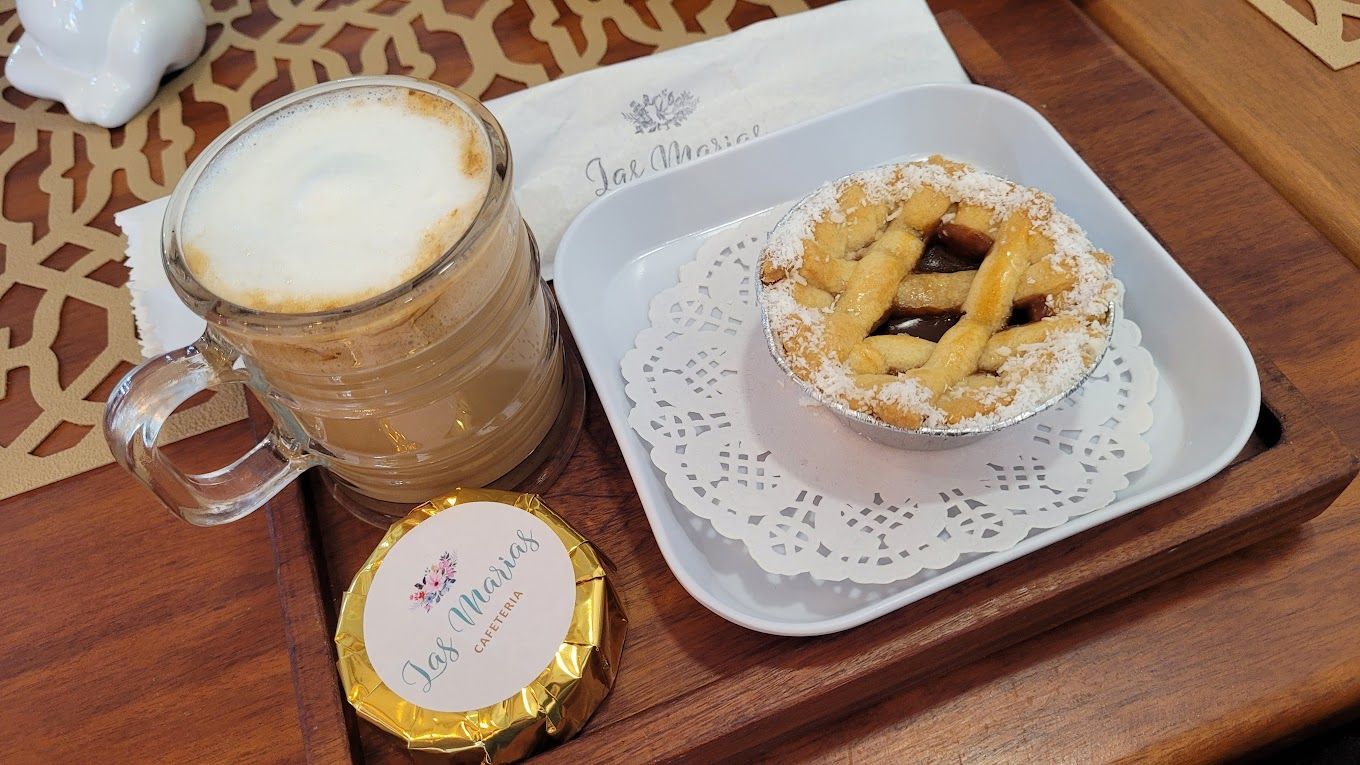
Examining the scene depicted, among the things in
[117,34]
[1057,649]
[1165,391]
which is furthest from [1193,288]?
[117,34]

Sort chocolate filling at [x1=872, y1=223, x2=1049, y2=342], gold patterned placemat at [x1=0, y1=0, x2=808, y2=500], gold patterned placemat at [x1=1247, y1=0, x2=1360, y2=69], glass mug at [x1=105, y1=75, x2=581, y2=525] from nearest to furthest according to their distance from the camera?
glass mug at [x1=105, y1=75, x2=581, y2=525] < chocolate filling at [x1=872, y1=223, x2=1049, y2=342] < gold patterned placemat at [x1=0, y1=0, x2=808, y2=500] < gold patterned placemat at [x1=1247, y1=0, x2=1360, y2=69]

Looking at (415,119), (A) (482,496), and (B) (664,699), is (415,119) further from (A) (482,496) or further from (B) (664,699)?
(B) (664,699)

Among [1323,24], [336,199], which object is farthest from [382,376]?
[1323,24]

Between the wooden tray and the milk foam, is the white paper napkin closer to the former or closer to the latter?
the milk foam

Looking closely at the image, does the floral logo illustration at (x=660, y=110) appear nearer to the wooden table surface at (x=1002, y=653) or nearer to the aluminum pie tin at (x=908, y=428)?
the aluminum pie tin at (x=908, y=428)

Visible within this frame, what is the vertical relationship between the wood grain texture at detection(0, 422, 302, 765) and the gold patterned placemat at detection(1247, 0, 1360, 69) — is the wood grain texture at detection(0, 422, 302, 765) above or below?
below

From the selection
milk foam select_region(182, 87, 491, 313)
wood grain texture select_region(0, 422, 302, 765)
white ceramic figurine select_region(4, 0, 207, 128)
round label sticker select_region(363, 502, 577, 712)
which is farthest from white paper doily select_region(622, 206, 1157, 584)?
white ceramic figurine select_region(4, 0, 207, 128)

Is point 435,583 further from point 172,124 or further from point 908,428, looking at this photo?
point 172,124
